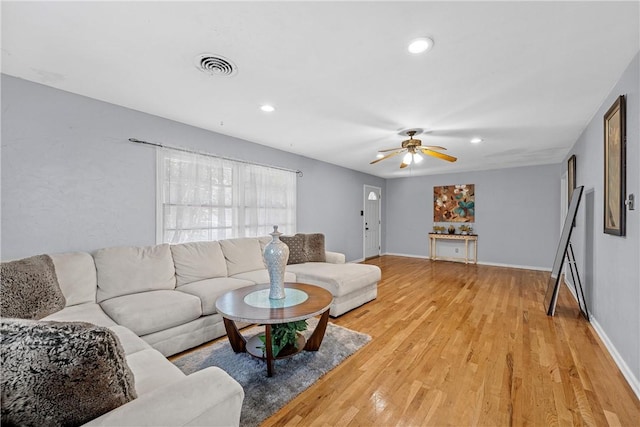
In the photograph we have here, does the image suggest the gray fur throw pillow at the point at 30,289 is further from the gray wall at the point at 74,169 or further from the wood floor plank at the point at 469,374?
the wood floor plank at the point at 469,374

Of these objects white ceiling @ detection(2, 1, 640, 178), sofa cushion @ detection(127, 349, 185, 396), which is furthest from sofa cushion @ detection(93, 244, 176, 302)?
white ceiling @ detection(2, 1, 640, 178)

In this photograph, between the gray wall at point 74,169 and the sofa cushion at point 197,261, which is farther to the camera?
the sofa cushion at point 197,261

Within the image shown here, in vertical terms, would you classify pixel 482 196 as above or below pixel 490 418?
above

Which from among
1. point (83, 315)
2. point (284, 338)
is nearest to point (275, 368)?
point (284, 338)

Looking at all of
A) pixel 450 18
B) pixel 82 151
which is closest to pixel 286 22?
pixel 450 18

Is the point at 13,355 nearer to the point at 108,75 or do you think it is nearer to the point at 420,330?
the point at 108,75

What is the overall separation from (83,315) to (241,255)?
5.60ft

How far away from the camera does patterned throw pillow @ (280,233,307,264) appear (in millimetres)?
3996

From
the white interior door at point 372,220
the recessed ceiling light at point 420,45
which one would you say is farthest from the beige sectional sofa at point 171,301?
the white interior door at point 372,220

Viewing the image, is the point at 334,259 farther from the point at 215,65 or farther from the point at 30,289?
the point at 30,289

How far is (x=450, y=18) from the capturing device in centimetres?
154

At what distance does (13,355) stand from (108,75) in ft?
7.51

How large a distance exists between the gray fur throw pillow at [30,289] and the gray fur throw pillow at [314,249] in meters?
2.73

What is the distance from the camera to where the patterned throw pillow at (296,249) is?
3996 millimetres
